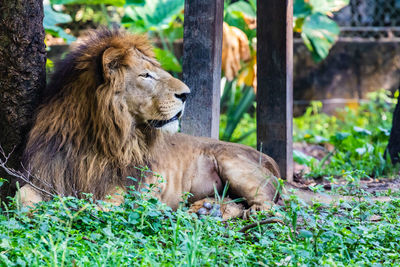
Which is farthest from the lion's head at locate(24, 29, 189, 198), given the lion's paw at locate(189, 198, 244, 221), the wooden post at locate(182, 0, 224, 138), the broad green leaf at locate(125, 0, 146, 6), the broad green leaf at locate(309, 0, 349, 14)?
the broad green leaf at locate(309, 0, 349, 14)

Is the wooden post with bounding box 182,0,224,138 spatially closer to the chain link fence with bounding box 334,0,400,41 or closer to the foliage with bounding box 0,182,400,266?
the foliage with bounding box 0,182,400,266

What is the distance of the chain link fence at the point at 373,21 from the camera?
910 centimetres

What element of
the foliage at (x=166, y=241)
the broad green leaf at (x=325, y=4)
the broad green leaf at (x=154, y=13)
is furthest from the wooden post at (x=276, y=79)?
the broad green leaf at (x=325, y=4)

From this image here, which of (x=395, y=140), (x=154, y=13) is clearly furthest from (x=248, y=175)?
(x=154, y=13)

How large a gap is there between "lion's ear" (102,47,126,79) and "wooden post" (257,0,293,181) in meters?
1.53

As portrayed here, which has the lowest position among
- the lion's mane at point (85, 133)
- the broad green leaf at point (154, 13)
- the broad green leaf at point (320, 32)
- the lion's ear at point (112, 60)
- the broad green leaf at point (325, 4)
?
the lion's mane at point (85, 133)

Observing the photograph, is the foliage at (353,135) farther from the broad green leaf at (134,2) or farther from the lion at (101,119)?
the broad green leaf at (134,2)

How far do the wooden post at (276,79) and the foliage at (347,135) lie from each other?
54 centimetres

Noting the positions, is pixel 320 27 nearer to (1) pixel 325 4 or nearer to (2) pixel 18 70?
(1) pixel 325 4

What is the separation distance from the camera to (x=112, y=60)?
11.0 ft

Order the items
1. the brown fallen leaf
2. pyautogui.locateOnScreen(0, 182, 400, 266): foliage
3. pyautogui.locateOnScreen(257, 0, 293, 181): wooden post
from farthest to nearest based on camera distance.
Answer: the brown fallen leaf
pyautogui.locateOnScreen(257, 0, 293, 181): wooden post
pyautogui.locateOnScreen(0, 182, 400, 266): foliage

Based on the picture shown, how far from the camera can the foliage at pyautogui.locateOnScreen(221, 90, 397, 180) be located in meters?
5.44

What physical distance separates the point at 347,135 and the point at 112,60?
11.6ft

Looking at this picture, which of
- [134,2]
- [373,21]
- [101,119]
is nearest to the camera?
[101,119]
